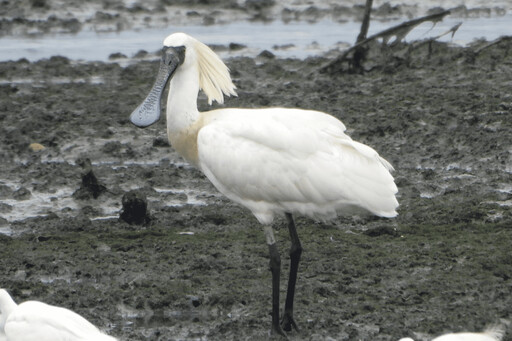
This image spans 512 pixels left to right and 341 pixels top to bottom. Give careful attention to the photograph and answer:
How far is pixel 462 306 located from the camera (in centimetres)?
706

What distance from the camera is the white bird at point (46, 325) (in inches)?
226

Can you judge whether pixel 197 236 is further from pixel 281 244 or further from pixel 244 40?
pixel 244 40

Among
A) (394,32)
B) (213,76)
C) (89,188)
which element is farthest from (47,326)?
(394,32)

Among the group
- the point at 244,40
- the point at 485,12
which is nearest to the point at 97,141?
the point at 244,40

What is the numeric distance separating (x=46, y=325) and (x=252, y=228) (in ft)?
10.8

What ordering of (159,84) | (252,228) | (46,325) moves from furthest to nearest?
1. (252,228)
2. (159,84)
3. (46,325)

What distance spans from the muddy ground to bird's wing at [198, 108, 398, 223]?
28.0 inches

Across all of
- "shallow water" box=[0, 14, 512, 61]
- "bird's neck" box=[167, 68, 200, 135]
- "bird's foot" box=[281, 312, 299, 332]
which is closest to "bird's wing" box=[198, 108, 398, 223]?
"bird's neck" box=[167, 68, 200, 135]

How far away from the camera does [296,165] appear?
22.9 ft

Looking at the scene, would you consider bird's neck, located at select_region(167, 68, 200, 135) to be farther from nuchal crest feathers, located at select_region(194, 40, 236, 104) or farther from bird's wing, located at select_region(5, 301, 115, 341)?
bird's wing, located at select_region(5, 301, 115, 341)

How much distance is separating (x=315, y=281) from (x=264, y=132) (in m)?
1.26

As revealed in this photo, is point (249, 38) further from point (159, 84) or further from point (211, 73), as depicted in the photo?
point (159, 84)

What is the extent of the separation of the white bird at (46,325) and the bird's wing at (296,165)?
159cm

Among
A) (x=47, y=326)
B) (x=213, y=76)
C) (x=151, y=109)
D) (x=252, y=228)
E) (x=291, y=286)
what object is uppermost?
(x=213, y=76)
